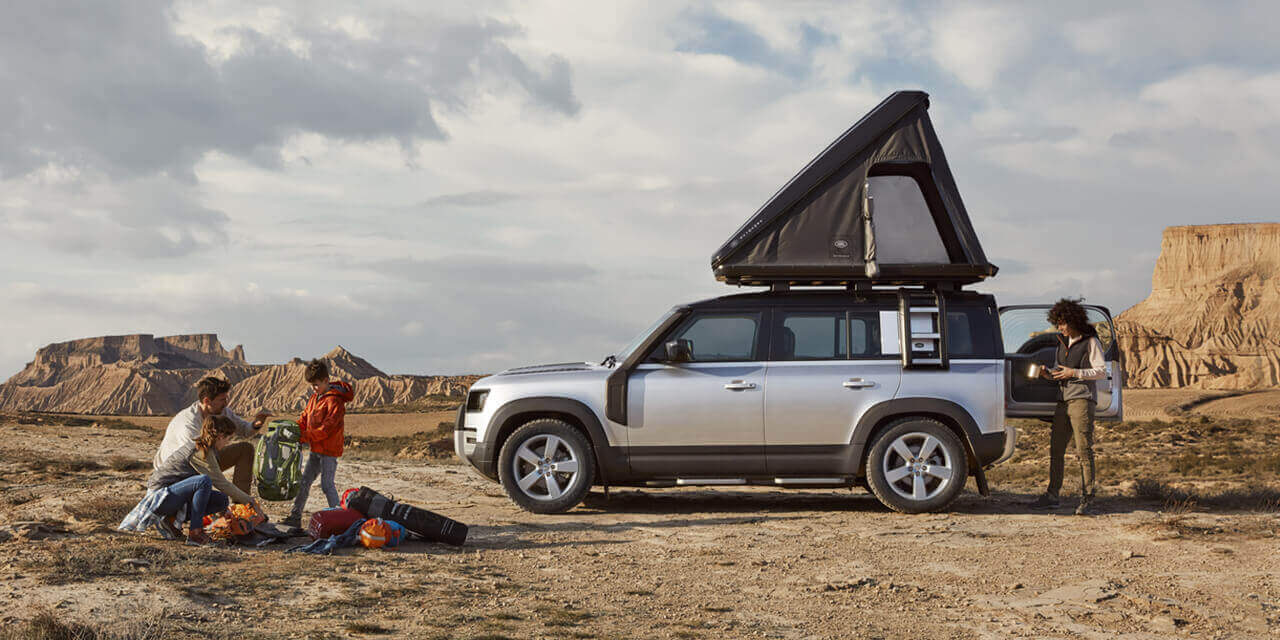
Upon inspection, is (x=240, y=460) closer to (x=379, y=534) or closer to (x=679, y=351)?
(x=379, y=534)

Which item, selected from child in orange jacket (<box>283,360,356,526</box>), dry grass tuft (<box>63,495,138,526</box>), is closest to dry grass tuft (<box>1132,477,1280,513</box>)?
child in orange jacket (<box>283,360,356,526</box>)

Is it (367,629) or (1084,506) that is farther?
(1084,506)

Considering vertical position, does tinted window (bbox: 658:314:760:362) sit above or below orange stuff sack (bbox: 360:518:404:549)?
above

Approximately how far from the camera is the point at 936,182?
9469 mm

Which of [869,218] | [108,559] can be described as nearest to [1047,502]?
[869,218]

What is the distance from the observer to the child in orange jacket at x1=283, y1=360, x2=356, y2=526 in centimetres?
862

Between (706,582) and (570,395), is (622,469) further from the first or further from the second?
(706,582)

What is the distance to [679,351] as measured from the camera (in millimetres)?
9211

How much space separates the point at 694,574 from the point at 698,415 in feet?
7.95

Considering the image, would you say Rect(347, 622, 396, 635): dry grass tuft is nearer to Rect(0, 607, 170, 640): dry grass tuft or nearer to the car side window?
Rect(0, 607, 170, 640): dry grass tuft

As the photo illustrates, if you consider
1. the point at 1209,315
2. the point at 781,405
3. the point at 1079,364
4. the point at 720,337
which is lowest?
the point at 781,405

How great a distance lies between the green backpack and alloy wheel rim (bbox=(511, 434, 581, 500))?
2.04m

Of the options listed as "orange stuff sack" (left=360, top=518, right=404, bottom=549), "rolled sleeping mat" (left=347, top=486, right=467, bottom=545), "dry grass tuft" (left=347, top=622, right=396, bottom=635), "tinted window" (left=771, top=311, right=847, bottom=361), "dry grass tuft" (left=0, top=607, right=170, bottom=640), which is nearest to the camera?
"dry grass tuft" (left=0, top=607, right=170, bottom=640)

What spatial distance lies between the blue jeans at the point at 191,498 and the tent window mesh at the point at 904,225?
637cm
